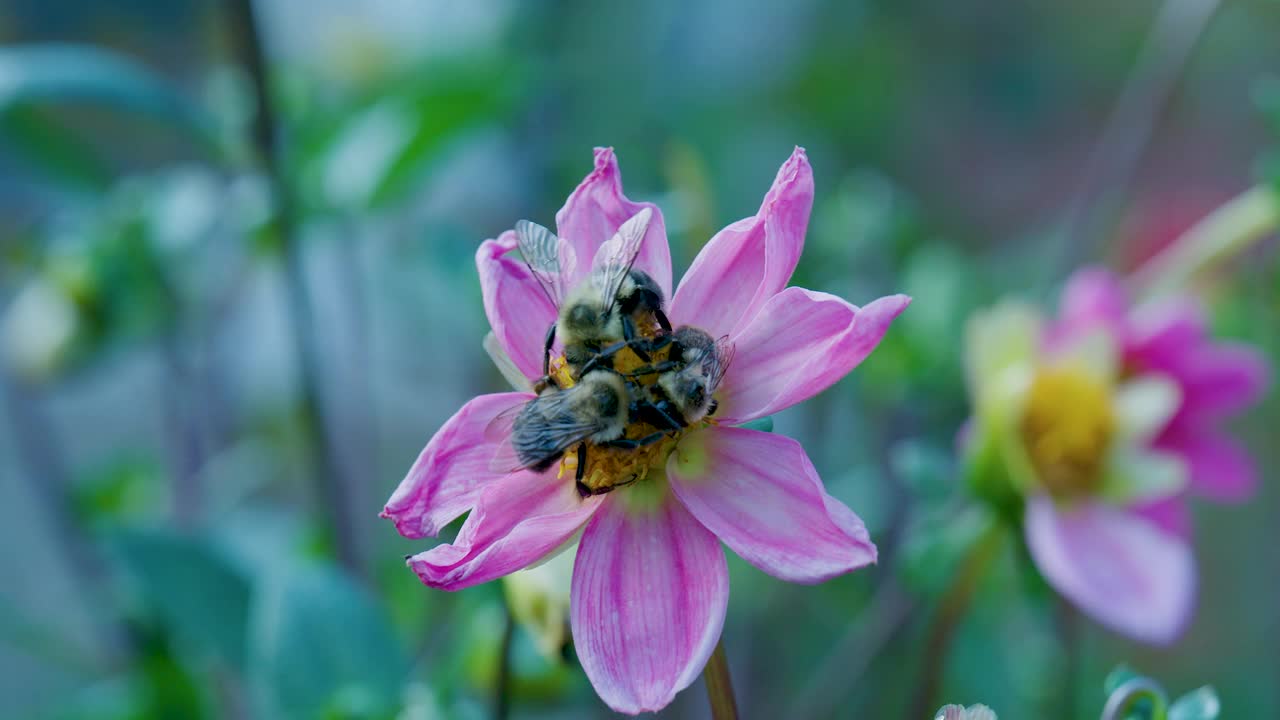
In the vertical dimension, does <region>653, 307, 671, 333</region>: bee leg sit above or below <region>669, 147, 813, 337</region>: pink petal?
below

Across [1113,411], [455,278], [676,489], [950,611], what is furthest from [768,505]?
[455,278]

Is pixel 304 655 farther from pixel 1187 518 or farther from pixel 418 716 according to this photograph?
pixel 1187 518

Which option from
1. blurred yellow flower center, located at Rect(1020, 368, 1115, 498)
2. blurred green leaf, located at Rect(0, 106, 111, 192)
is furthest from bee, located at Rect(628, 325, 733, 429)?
blurred green leaf, located at Rect(0, 106, 111, 192)

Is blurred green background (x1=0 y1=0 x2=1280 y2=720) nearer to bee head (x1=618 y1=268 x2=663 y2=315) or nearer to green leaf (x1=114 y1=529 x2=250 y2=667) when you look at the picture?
green leaf (x1=114 y1=529 x2=250 y2=667)

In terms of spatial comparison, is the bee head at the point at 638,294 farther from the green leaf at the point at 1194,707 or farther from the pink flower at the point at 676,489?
the green leaf at the point at 1194,707

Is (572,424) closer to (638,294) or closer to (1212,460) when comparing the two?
(638,294)

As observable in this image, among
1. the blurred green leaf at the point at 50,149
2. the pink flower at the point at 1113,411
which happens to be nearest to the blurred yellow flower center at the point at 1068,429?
the pink flower at the point at 1113,411
